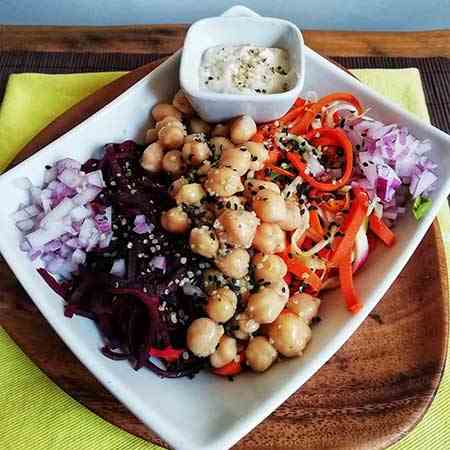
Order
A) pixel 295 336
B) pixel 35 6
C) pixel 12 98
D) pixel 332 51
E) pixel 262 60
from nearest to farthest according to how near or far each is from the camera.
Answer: pixel 295 336 < pixel 262 60 < pixel 12 98 < pixel 332 51 < pixel 35 6

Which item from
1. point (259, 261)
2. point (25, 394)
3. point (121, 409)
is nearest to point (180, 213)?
point (259, 261)

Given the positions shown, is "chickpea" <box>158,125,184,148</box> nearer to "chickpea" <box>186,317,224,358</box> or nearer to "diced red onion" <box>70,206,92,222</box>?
"diced red onion" <box>70,206,92,222</box>

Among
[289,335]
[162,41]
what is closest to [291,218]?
[289,335]

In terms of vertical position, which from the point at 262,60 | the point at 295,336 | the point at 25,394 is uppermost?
the point at 262,60

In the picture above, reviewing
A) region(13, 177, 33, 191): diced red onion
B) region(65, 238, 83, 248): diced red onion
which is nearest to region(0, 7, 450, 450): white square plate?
region(13, 177, 33, 191): diced red onion

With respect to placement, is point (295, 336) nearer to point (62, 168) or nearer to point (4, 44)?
point (62, 168)

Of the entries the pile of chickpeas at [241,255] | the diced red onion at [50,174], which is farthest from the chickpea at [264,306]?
the diced red onion at [50,174]

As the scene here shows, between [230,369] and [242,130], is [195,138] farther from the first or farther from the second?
[230,369]
